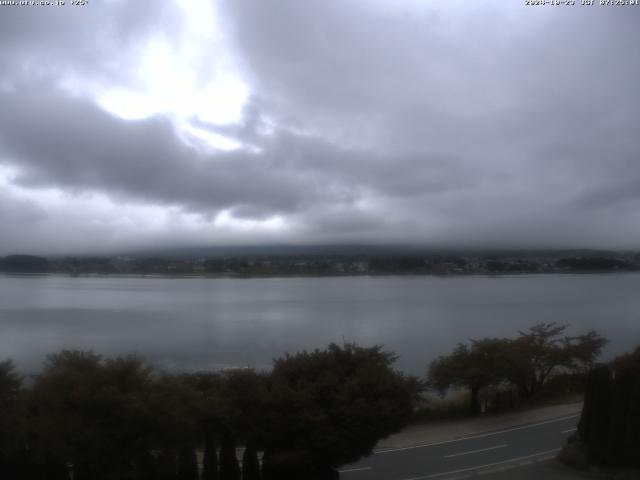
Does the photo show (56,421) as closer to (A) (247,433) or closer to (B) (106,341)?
(A) (247,433)

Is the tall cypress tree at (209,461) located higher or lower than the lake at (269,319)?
higher

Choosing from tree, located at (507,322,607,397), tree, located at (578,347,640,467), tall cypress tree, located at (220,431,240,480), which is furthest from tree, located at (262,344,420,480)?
tree, located at (507,322,607,397)

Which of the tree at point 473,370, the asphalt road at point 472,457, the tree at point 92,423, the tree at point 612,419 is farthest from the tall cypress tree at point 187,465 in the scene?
the tree at point 473,370

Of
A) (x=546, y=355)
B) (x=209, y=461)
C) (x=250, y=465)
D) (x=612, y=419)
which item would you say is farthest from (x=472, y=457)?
(x=546, y=355)

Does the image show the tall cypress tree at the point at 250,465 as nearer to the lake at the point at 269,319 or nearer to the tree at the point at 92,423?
the tree at the point at 92,423

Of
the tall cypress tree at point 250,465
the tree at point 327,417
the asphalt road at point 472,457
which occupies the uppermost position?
the tree at point 327,417

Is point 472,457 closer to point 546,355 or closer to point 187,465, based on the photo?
point 187,465

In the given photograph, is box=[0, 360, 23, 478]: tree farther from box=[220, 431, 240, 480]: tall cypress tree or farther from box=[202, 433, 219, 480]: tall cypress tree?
box=[220, 431, 240, 480]: tall cypress tree
